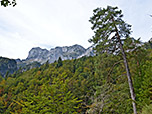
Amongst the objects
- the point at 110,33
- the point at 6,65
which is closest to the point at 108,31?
the point at 110,33

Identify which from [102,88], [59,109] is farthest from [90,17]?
[59,109]

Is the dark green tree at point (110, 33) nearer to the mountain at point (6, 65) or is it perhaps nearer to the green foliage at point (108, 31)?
the green foliage at point (108, 31)

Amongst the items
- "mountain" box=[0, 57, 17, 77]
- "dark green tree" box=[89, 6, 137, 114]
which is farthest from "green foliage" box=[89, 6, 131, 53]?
"mountain" box=[0, 57, 17, 77]

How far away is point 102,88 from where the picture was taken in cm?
934

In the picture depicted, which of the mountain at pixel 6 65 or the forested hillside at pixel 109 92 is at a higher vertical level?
the mountain at pixel 6 65

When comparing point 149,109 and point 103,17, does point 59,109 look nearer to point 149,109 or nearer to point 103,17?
point 103,17

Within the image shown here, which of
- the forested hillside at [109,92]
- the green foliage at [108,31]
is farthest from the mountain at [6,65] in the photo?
the green foliage at [108,31]

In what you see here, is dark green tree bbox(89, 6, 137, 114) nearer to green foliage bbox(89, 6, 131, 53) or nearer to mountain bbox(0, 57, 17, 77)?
green foliage bbox(89, 6, 131, 53)

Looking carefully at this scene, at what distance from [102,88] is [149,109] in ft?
16.4

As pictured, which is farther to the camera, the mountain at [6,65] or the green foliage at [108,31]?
the mountain at [6,65]

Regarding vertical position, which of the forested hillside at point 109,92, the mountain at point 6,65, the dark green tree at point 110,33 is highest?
the mountain at point 6,65

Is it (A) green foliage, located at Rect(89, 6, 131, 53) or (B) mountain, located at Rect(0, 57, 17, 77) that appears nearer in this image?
(A) green foliage, located at Rect(89, 6, 131, 53)

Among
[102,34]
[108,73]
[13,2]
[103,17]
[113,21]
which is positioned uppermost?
[103,17]

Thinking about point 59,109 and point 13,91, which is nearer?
point 59,109
